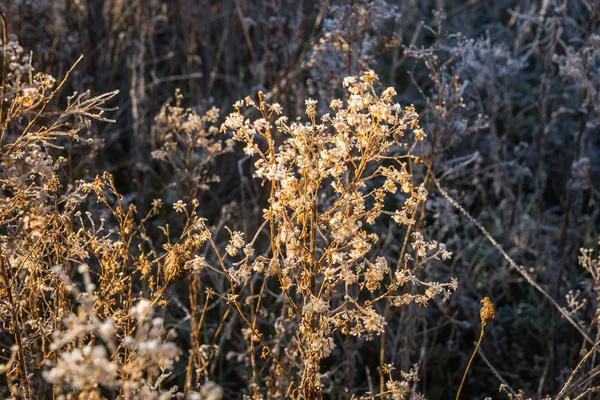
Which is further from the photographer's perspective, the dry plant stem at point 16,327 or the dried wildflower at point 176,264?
the dried wildflower at point 176,264

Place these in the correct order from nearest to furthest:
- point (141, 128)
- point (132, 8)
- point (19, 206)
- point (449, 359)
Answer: point (19, 206)
point (449, 359)
point (141, 128)
point (132, 8)

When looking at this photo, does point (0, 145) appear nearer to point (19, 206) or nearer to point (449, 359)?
point (19, 206)

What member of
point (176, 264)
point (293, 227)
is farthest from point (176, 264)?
point (293, 227)

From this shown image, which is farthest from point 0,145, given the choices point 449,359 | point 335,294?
point 449,359

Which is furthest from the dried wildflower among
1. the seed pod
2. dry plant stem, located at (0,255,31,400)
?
dry plant stem, located at (0,255,31,400)

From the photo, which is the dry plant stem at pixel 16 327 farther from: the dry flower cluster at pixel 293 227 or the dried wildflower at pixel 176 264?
the dried wildflower at pixel 176 264

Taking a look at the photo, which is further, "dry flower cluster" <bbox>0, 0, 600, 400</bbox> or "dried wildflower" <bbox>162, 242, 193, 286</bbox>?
"dried wildflower" <bbox>162, 242, 193, 286</bbox>

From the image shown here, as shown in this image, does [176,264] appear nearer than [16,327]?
No

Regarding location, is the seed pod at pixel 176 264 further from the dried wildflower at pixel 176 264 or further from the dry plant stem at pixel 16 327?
the dry plant stem at pixel 16 327

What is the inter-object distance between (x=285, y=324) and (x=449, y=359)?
3.22 feet

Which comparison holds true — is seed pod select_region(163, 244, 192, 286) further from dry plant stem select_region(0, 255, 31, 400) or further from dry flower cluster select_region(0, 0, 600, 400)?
dry plant stem select_region(0, 255, 31, 400)

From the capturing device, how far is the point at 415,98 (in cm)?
519

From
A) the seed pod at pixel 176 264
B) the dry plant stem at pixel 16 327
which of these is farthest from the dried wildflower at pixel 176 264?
the dry plant stem at pixel 16 327

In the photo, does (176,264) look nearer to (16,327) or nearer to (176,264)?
(176,264)
